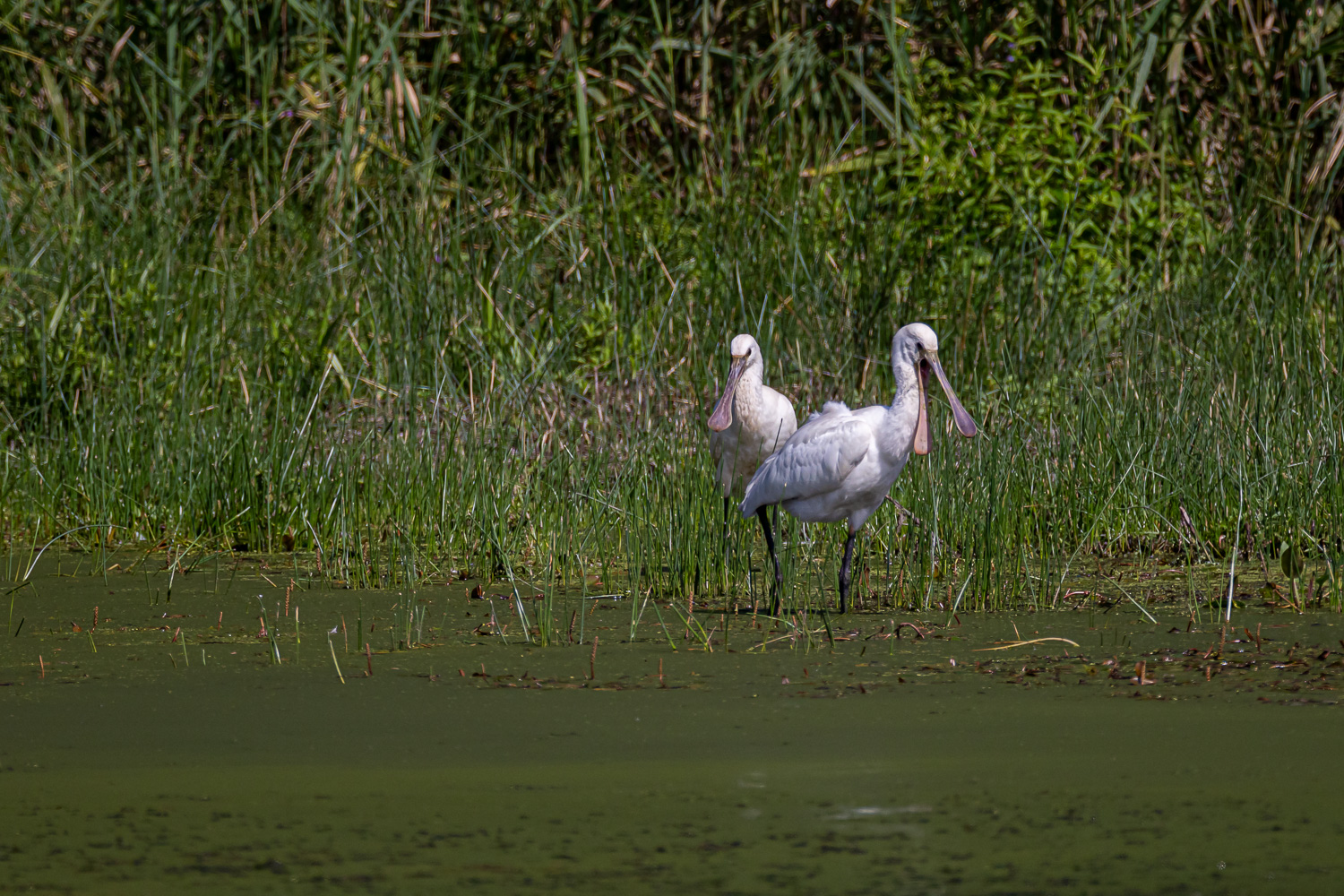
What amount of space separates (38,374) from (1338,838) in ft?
19.0

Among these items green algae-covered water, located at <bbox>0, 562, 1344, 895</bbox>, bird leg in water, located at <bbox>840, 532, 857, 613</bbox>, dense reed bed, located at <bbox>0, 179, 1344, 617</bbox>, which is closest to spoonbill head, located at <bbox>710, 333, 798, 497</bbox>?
dense reed bed, located at <bbox>0, 179, 1344, 617</bbox>

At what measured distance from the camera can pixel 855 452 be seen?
5.05 meters

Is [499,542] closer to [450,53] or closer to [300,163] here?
[300,163]

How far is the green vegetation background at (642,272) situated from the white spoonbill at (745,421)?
0.19m

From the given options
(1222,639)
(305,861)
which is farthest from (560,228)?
(305,861)

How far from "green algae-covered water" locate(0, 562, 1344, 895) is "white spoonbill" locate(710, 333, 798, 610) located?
1279mm

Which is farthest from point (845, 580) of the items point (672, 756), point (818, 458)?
point (672, 756)

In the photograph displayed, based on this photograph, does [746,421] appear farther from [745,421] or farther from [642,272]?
[642,272]

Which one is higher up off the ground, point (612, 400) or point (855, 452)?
point (612, 400)

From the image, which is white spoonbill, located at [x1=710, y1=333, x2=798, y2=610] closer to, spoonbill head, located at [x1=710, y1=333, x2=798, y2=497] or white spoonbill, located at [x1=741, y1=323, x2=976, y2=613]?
spoonbill head, located at [x1=710, y1=333, x2=798, y2=497]

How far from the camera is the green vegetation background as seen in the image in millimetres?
5730

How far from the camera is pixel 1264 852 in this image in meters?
2.67

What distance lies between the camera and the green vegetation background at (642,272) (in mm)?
5730

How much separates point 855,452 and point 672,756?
189 centimetres
